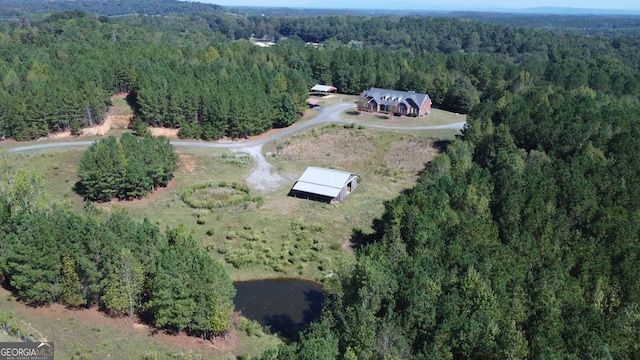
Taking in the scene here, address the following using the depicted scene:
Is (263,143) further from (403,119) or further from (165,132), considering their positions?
(403,119)

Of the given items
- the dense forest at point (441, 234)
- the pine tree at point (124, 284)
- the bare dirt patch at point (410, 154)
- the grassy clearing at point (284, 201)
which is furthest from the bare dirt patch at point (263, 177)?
the pine tree at point (124, 284)

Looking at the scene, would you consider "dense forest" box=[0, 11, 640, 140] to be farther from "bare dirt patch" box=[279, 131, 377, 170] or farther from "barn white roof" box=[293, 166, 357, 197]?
"barn white roof" box=[293, 166, 357, 197]

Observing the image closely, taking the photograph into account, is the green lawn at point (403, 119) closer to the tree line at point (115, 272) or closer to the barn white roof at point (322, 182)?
the barn white roof at point (322, 182)

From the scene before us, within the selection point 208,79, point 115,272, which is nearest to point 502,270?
point 115,272

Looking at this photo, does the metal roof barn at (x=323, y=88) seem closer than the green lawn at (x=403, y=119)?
No

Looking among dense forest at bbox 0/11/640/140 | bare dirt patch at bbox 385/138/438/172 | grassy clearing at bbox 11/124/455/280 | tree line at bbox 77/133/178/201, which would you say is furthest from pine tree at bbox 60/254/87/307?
bare dirt patch at bbox 385/138/438/172

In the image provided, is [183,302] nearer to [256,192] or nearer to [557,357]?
[557,357]
